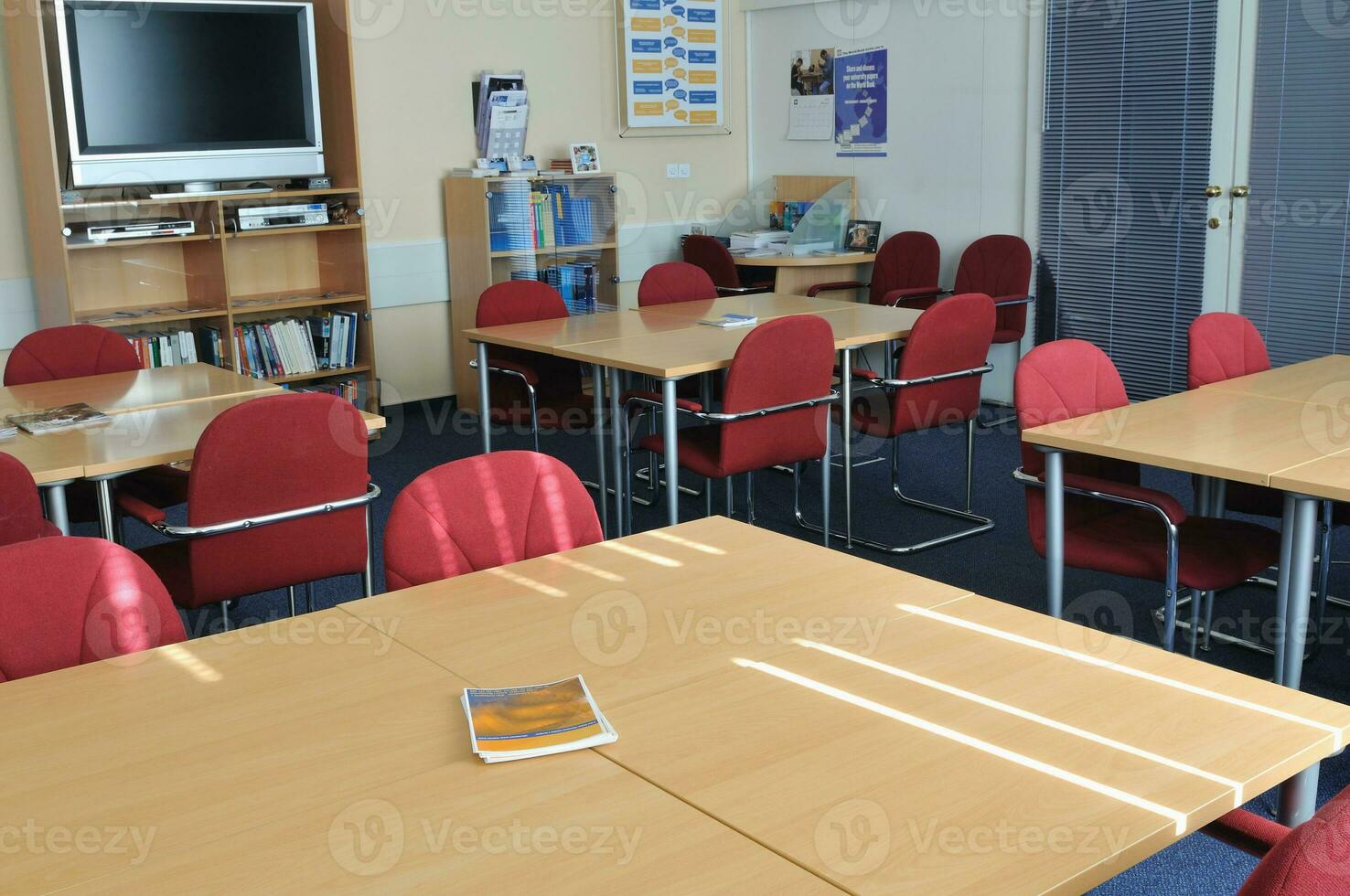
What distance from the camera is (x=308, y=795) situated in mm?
1496

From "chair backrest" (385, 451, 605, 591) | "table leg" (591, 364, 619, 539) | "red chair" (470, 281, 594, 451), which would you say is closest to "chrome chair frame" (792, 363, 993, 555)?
"table leg" (591, 364, 619, 539)

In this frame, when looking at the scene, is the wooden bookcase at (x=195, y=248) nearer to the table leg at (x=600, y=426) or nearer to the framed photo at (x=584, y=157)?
the framed photo at (x=584, y=157)

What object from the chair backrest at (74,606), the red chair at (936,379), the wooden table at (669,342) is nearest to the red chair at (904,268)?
the wooden table at (669,342)

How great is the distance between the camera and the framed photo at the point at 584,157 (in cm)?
696

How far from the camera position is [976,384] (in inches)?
180

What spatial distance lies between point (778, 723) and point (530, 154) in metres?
5.78

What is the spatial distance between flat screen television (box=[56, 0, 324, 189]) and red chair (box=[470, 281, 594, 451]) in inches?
61.6

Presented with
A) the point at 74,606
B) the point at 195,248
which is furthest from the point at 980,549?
the point at 195,248

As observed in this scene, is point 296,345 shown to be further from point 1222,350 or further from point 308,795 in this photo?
point 308,795

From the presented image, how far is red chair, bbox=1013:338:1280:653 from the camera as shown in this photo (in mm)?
2908

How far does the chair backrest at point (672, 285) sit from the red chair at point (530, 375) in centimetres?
48

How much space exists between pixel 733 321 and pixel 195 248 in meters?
2.68

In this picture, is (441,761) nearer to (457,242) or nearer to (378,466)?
(378,466)

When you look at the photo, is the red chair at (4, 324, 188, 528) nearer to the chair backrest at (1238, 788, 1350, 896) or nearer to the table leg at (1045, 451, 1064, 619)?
the table leg at (1045, 451, 1064, 619)
